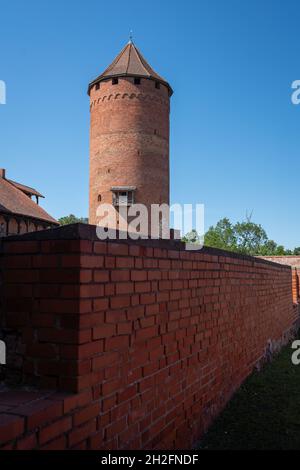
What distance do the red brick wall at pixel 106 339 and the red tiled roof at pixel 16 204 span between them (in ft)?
67.5

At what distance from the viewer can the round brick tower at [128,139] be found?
26.1m

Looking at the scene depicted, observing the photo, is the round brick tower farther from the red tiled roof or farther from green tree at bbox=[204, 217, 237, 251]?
green tree at bbox=[204, 217, 237, 251]

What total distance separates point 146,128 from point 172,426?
84.5 feet

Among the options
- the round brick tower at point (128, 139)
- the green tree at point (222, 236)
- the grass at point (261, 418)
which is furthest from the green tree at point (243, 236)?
the grass at point (261, 418)

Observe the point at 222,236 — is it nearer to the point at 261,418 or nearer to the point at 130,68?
the point at 130,68

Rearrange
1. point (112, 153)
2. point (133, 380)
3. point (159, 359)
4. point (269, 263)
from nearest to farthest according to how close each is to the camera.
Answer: point (133, 380)
point (159, 359)
point (269, 263)
point (112, 153)

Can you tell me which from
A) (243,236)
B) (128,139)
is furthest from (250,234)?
(128,139)

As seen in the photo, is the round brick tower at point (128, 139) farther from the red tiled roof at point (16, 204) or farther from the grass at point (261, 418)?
the grass at point (261, 418)

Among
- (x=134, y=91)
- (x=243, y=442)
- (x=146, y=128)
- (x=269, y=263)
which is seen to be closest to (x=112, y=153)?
(x=146, y=128)

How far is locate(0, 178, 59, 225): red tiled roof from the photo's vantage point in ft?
75.2

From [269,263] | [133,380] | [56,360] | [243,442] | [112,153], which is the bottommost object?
[243,442]

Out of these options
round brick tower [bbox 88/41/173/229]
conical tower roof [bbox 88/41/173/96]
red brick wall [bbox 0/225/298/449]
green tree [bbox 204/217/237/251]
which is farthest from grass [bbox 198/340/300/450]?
green tree [bbox 204/217/237/251]

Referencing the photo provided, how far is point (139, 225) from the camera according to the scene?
26672 mm

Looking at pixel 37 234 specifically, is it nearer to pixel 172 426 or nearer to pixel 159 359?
pixel 159 359
